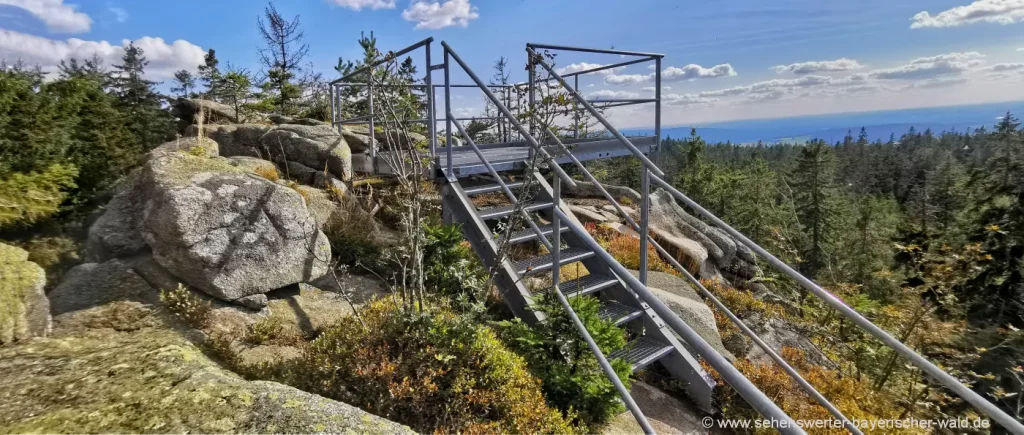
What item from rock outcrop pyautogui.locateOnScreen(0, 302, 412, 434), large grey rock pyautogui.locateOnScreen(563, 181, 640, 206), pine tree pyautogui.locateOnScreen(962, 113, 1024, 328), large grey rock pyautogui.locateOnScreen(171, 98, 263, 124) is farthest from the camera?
pine tree pyautogui.locateOnScreen(962, 113, 1024, 328)

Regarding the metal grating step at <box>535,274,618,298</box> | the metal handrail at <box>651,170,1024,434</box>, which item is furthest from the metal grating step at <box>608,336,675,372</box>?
the metal handrail at <box>651,170,1024,434</box>

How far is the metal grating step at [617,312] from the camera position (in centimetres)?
443

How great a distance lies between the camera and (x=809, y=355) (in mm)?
6070

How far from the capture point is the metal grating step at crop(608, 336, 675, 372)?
4117 mm

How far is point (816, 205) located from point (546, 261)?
31.4 meters

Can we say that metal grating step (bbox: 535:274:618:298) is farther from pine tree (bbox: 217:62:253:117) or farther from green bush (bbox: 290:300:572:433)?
pine tree (bbox: 217:62:253:117)

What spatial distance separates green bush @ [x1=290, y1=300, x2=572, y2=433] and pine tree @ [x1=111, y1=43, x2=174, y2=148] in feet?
19.8

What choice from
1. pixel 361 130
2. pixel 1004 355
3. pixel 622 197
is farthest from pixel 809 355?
pixel 361 130

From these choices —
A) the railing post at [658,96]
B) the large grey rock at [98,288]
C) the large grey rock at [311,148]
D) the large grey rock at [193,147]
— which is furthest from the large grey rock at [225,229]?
the railing post at [658,96]

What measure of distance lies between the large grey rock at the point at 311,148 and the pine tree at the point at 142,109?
4.94 feet

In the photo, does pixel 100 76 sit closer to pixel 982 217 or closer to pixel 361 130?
pixel 361 130

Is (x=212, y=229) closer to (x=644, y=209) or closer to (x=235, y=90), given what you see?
(x=644, y=209)

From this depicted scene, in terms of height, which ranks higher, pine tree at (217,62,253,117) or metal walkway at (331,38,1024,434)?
pine tree at (217,62,253,117)

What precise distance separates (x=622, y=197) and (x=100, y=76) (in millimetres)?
10487
